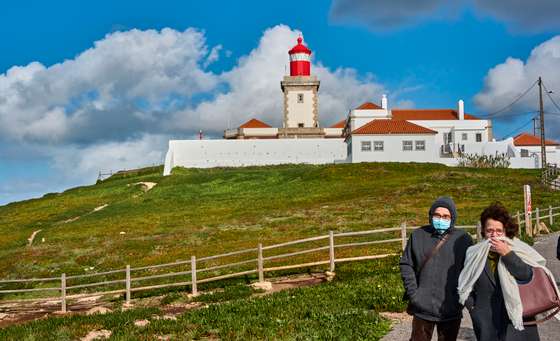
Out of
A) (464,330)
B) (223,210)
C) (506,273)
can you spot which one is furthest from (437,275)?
(223,210)

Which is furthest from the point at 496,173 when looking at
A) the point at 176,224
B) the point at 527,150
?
the point at 176,224

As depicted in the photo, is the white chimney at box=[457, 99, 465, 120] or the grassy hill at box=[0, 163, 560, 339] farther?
the white chimney at box=[457, 99, 465, 120]

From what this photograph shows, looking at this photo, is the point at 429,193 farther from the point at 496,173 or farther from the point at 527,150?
the point at 527,150

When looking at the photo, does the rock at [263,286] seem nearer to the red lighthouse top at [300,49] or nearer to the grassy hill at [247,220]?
the grassy hill at [247,220]

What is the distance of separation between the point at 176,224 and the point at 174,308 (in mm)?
26907

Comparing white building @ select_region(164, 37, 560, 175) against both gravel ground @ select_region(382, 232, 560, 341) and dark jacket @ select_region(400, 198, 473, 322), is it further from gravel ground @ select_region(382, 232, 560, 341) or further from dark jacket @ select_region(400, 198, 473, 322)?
dark jacket @ select_region(400, 198, 473, 322)

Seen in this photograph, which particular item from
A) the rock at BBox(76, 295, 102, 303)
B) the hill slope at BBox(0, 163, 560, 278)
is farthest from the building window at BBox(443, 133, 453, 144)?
the rock at BBox(76, 295, 102, 303)

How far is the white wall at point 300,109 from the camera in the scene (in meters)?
93.9

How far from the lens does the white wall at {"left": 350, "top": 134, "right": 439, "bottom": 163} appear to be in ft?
241

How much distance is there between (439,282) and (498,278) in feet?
2.97

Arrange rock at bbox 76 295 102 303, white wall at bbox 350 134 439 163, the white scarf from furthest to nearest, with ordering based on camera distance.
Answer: white wall at bbox 350 134 439 163 → rock at bbox 76 295 102 303 → the white scarf

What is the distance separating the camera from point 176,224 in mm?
43031

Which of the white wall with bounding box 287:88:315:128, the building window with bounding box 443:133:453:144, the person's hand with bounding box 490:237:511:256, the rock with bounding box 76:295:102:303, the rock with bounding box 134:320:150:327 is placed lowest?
the rock with bounding box 76:295:102:303

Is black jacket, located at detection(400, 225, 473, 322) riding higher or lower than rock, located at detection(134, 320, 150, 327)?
higher
